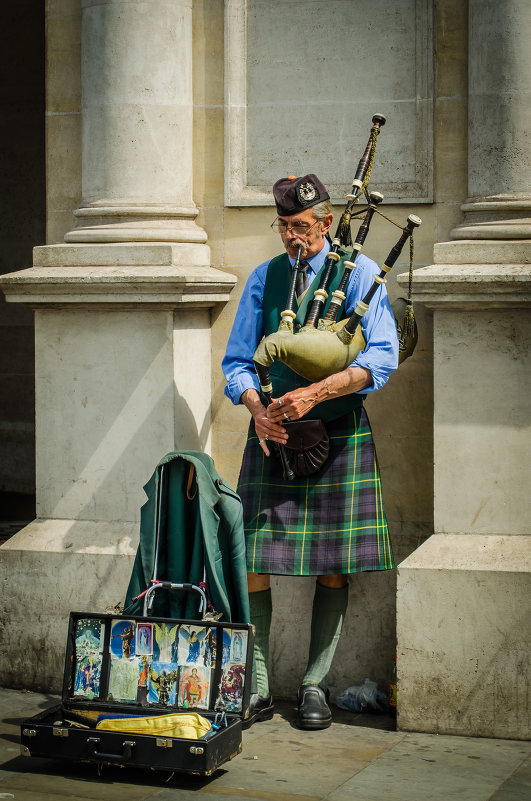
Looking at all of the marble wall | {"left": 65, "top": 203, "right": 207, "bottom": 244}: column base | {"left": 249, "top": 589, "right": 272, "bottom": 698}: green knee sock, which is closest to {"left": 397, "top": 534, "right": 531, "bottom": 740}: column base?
the marble wall

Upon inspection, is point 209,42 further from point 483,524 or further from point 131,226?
point 483,524

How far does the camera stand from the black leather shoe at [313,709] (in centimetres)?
530

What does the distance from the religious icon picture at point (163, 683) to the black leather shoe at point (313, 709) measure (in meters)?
0.69

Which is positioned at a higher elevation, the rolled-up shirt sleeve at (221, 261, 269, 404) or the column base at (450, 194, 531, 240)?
the column base at (450, 194, 531, 240)

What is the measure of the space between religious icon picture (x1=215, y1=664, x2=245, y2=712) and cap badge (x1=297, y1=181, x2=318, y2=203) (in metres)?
1.84

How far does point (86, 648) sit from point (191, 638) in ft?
1.40

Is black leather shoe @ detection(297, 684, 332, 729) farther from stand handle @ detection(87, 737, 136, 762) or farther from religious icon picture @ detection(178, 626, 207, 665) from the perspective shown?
stand handle @ detection(87, 737, 136, 762)

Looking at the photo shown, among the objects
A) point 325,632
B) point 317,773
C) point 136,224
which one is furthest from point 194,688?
point 136,224

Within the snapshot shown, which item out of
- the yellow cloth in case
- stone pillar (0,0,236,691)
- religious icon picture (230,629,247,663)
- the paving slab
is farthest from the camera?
stone pillar (0,0,236,691)

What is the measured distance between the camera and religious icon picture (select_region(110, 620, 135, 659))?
494 centimetres

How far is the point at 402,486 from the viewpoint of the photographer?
5758 mm

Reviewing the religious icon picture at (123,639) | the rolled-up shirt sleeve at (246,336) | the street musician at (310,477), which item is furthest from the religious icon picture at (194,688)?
the rolled-up shirt sleeve at (246,336)

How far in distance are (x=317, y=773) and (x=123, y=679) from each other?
82 cm

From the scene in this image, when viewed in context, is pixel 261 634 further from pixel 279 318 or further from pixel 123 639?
pixel 279 318
